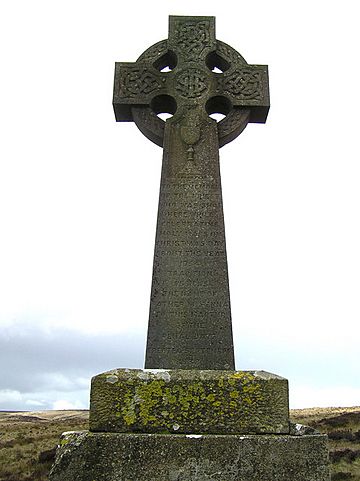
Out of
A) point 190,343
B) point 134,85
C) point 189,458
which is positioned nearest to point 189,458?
point 189,458

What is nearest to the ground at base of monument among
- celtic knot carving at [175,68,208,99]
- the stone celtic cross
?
the stone celtic cross

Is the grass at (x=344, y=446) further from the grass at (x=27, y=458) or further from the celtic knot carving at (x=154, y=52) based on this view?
the celtic knot carving at (x=154, y=52)

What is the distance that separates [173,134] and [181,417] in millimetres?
3510

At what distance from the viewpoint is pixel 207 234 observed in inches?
205

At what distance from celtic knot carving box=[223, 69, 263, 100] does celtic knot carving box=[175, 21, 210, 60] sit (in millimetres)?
517

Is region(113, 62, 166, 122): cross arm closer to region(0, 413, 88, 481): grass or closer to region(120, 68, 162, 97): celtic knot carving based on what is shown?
region(120, 68, 162, 97): celtic knot carving

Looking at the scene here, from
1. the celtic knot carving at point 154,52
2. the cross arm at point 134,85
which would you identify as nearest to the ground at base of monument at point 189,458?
the cross arm at point 134,85

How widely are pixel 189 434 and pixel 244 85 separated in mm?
4560

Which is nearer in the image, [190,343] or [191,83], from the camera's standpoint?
[190,343]

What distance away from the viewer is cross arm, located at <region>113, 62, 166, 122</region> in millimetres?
5957

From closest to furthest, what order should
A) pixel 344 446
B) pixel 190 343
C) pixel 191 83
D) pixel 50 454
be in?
pixel 190 343
pixel 191 83
pixel 344 446
pixel 50 454

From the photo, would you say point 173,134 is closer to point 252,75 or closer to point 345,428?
point 252,75

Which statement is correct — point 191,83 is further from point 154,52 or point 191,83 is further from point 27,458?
point 27,458

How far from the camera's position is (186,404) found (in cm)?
286
